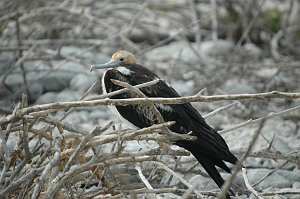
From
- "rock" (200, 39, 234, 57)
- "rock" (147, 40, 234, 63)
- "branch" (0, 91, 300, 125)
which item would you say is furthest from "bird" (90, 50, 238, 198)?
"rock" (200, 39, 234, 57)

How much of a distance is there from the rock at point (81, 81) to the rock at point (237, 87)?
0.89 m

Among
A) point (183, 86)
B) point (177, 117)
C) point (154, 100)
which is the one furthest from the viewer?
point (183, 86)

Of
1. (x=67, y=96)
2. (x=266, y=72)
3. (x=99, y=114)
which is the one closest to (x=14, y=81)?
(x=67, y=96)

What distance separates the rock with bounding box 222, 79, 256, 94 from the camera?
513 centimetres

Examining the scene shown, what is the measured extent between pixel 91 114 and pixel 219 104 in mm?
843

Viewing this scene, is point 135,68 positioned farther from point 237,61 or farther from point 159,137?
point 237,61

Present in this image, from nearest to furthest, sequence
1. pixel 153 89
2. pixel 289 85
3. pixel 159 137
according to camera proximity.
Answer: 1. pixel 159 137
2. pixel 153 89
3. pixel 289 85

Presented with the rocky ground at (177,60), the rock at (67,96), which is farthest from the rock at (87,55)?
the rock at (67,96)

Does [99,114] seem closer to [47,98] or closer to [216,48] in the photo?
[47,98]

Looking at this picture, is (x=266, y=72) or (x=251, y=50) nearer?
(x=266, y=72)

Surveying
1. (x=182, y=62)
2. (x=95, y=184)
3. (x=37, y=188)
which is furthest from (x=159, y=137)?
(x=182, y=62)

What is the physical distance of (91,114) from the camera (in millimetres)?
4773

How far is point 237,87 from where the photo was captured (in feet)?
17.0

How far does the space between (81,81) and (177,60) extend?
669mm
